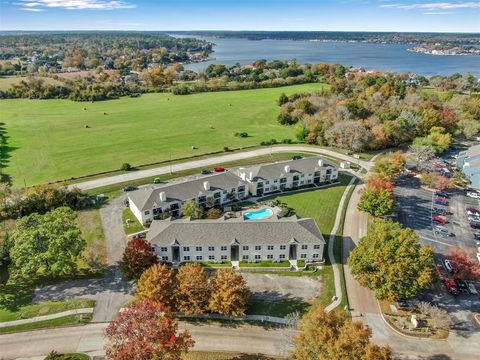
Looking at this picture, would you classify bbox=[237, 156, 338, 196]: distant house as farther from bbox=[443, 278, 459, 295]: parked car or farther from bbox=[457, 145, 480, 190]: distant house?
bbox=[443, 278, 459, 295]: parked car

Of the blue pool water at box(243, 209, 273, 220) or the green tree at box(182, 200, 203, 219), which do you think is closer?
the green tree at box(182, 200, 203, 219)

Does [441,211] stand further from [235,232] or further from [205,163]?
[205,163]

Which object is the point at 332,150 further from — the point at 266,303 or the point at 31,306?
the point at 31,306

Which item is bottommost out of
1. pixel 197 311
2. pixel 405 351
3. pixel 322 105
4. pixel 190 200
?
pixel 405 351

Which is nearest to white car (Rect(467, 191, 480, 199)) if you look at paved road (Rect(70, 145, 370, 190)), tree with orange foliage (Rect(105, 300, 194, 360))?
paved road (Rect(70, 145, 370, 190))

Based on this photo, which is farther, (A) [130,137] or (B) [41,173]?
(A) [130,137]

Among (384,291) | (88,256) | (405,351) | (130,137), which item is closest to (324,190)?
(384,291)
